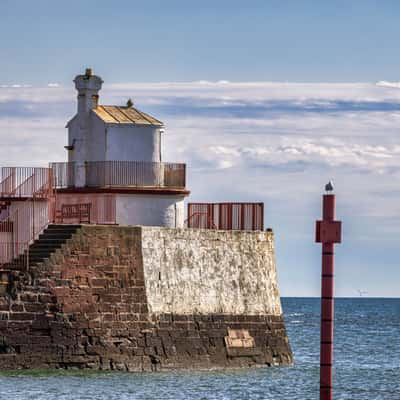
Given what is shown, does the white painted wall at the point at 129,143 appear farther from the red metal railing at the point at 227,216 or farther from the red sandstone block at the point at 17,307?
the red sandstone block at the point at 17,307

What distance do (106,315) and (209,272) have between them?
3.65 m

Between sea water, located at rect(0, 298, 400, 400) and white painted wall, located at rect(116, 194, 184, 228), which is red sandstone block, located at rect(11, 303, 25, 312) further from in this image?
white painted wall, located at rect(116, 194, 184, 228)

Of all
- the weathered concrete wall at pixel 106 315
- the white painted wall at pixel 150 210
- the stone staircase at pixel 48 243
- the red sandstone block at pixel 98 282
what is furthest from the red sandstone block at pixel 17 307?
the white painted wall at pixel 150 210

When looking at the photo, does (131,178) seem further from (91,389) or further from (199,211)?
(91,389)

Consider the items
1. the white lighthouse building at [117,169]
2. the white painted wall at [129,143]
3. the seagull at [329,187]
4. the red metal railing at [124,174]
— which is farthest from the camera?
the white painted wall at [129,143]

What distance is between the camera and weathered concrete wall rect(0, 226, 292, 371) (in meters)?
36.8

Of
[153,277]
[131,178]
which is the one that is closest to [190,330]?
[153,277]

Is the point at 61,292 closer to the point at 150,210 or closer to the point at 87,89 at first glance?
the point at 150,210

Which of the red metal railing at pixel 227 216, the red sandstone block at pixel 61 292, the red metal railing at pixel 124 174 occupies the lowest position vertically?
the red sandstone block at pixel 61 292

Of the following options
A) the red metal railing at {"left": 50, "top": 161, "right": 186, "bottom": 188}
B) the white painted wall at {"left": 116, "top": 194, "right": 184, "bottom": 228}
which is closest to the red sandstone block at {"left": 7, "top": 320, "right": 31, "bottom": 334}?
the white painted wall at {"left": 116, "top": 194, "right": 184, "bottom": 228}

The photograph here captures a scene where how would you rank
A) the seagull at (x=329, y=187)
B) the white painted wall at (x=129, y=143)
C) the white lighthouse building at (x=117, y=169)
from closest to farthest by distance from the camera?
1. the seagull at (x=329, y=187)
2. the white lighthouse building at (x=117, y=169)
3. the white painted wall at (x=129, y=143)

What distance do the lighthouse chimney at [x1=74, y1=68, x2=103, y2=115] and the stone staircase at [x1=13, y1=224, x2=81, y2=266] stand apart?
464 centimetres

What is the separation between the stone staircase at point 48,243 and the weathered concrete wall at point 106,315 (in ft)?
0.50

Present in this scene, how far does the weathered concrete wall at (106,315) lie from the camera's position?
36844mm
